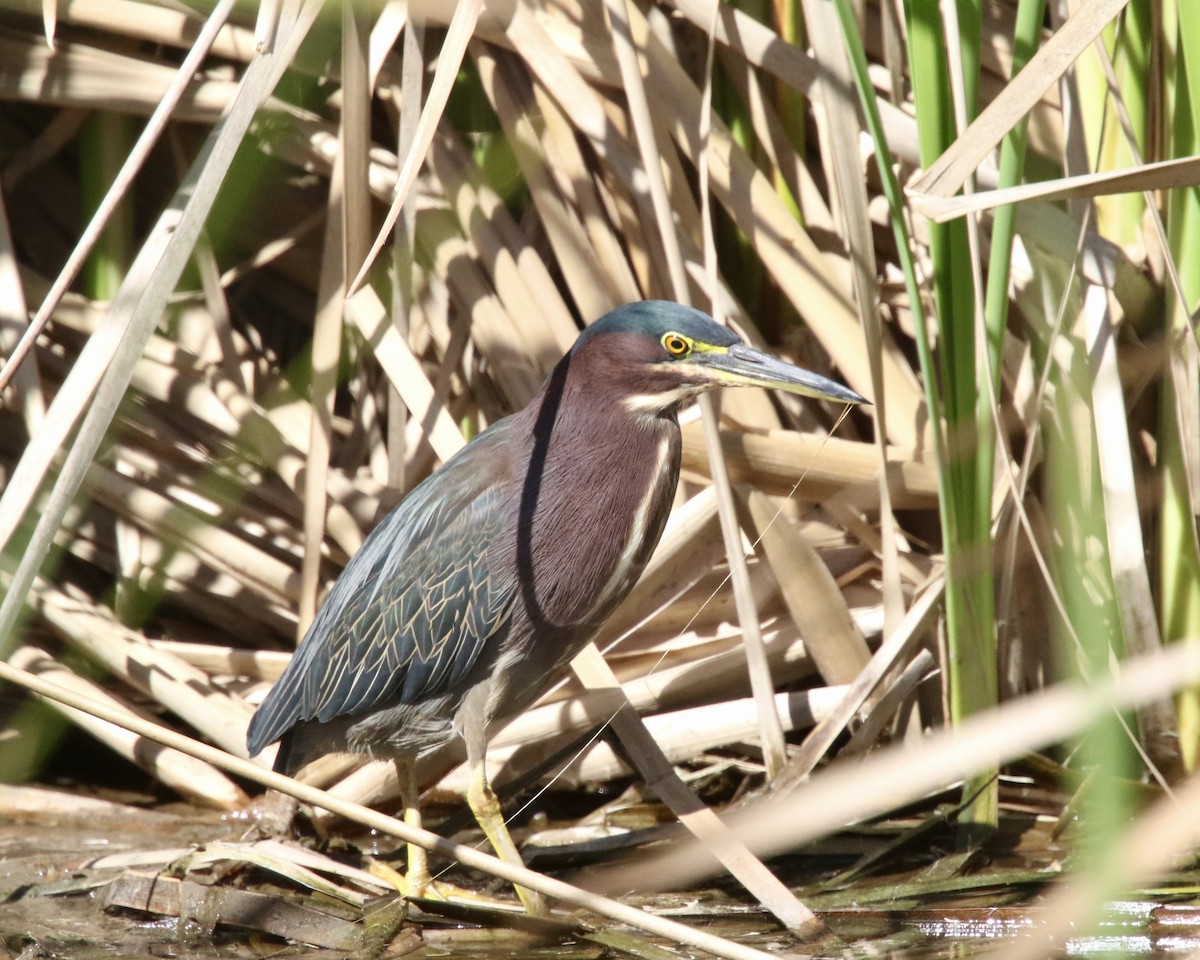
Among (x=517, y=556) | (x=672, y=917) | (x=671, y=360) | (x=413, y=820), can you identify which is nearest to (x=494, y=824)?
(x=413, y=820)

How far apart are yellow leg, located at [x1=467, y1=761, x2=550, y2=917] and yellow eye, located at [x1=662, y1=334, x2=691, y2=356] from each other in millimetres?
1081

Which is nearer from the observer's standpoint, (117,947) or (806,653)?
(117,947)

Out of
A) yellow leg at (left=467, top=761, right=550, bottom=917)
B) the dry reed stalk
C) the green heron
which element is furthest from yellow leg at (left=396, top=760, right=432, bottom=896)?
the dry reed stalk

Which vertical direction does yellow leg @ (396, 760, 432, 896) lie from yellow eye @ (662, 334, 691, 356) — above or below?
below

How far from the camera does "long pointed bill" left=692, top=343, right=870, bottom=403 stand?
2844 mm

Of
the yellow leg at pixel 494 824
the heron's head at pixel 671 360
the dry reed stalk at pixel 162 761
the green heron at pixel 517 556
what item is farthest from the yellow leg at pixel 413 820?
the heron's head at pixel 671 360

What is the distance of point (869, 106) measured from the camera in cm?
242

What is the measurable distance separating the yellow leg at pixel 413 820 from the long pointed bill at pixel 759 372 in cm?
129

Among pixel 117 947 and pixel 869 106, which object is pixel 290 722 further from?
pixel 869 106

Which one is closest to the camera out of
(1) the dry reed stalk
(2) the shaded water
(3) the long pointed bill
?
(2) the shaded water

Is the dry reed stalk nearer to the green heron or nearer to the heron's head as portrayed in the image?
the green heron

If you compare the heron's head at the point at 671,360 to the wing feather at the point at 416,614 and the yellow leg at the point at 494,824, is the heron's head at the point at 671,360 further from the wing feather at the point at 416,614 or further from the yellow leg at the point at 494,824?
the yellow leg at the point at 494,824

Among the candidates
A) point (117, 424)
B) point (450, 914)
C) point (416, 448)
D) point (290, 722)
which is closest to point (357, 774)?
point (290, 722)

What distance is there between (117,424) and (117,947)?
1600 mm
